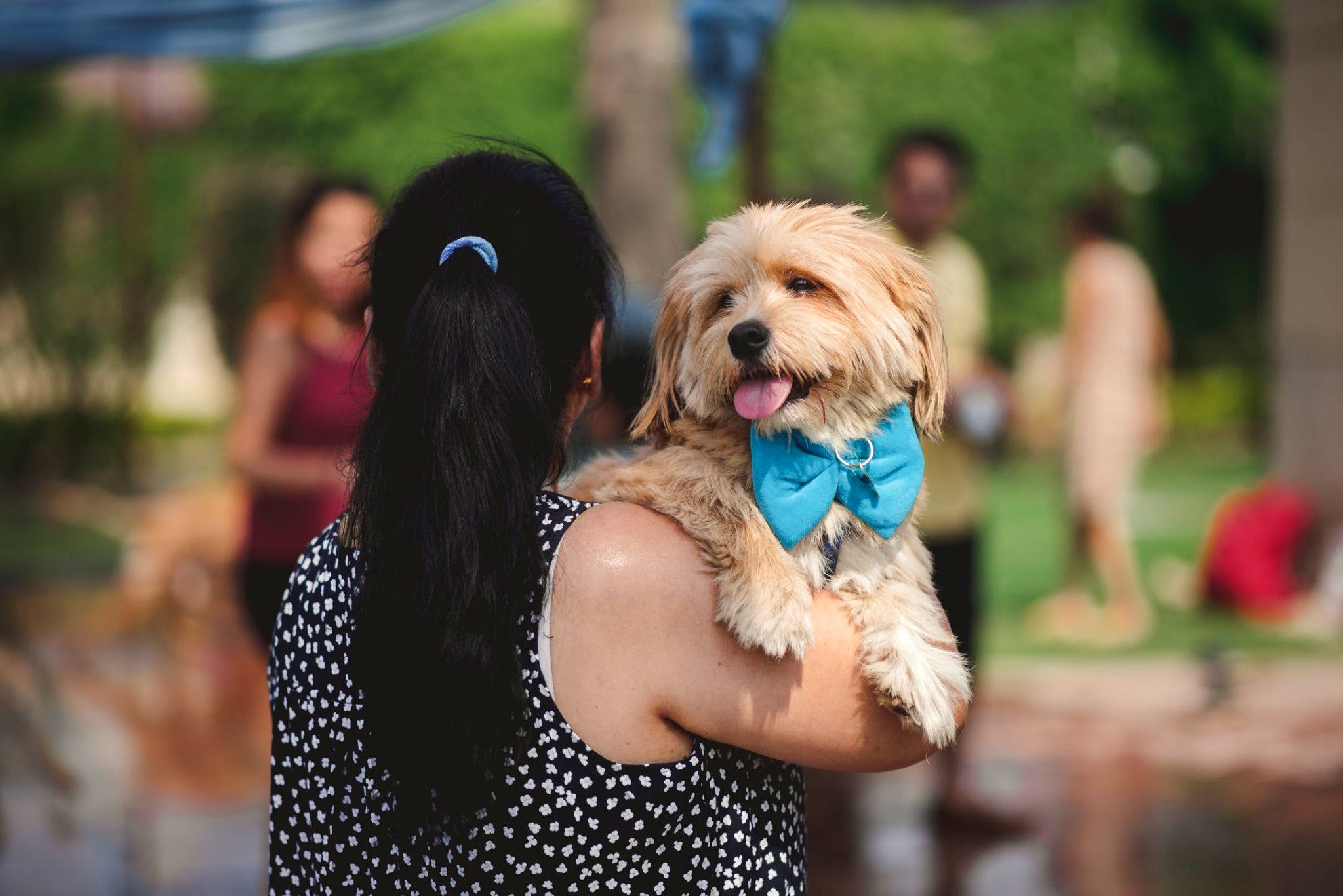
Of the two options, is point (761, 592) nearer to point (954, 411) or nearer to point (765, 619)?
point (765, 619)

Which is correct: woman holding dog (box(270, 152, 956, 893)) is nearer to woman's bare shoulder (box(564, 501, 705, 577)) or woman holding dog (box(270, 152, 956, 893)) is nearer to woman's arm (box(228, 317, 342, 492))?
woman's bare shoulder (box(564, 501, 705, 577))

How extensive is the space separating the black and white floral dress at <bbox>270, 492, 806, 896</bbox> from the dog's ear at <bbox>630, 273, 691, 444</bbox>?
0.36 metres

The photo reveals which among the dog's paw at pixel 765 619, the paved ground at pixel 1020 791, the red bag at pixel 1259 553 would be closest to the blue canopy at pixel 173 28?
the paved ground at pixel 1020 791

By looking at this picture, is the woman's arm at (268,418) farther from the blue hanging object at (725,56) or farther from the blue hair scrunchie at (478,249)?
the blue hair scrunchie at (478,249)

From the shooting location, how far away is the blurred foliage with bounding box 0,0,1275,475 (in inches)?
577

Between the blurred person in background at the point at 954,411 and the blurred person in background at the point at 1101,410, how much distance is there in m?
3.40

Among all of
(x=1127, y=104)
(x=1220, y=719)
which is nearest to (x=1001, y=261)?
(x=1127, y=104)

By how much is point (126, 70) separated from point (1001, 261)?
1030 centimetres

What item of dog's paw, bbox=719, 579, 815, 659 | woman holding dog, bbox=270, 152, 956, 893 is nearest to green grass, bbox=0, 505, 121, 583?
woman holding dog, bbox=270, 152, 956, 893

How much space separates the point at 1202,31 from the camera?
16.8 metres

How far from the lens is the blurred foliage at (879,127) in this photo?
1466 cm

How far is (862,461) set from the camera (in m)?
1.96

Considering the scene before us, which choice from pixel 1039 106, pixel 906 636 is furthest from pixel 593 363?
pixel 1039 106

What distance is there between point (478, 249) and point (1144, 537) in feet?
35.1
